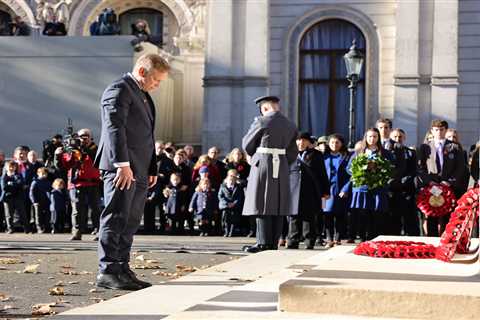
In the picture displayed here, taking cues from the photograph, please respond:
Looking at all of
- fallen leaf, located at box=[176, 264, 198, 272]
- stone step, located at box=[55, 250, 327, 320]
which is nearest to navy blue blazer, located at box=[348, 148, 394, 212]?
fallen leaf, located at box=[176, 264, 198, 272]

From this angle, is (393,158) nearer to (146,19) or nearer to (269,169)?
(269,169)

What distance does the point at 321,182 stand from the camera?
14508 mm

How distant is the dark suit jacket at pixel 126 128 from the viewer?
27.0 feet

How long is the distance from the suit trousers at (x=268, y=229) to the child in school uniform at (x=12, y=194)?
7.95 m

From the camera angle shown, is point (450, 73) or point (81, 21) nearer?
point (450, 73)

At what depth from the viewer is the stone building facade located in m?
24.8

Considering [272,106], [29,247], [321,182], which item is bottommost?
[29,247]

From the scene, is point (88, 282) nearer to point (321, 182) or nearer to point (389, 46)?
point (321, 182)

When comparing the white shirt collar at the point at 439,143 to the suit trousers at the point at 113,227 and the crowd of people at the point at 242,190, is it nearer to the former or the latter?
the crowd of people at the point at 242,190

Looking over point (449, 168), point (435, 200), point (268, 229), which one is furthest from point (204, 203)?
point (268, 229)

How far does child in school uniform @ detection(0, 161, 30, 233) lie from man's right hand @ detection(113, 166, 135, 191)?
1117 centimetres

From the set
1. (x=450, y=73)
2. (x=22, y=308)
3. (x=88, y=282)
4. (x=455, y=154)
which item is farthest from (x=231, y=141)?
(x=22, y=308)

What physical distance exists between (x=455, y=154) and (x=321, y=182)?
7.13 feet

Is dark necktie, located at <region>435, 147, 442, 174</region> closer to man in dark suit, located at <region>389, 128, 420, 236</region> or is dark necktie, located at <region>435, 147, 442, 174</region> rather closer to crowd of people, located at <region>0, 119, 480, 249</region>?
crowd of people, located at <region>0, 119, 480, 249</region>
